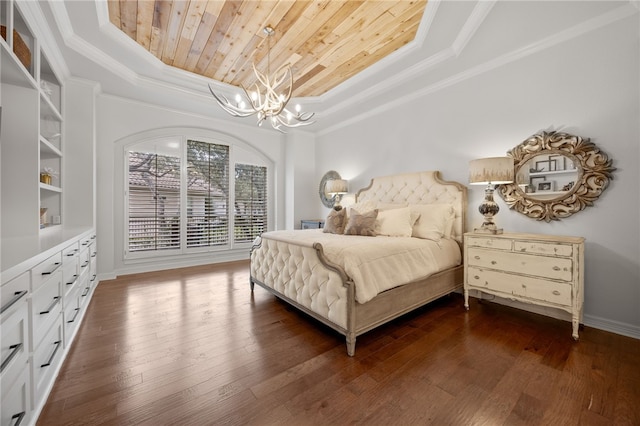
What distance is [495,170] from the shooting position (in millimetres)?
2529

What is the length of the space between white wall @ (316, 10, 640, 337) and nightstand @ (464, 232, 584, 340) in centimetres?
35

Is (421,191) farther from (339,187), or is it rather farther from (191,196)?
(191,196)

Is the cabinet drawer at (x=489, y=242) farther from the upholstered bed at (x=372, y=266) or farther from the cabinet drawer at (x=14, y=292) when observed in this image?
the cabinet drawer at (x=14, y=292)

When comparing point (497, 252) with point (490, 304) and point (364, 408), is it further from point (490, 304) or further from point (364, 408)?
point (364, 408)

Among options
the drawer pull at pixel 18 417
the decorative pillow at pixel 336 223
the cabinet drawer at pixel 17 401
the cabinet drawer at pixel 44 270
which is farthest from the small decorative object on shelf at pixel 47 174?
the decorative pillow at pixel 336 223

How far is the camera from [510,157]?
2.57 meters

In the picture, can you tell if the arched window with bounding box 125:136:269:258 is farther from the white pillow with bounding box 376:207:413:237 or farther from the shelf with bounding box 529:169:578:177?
the shelf with bounding box 529:169:578:177

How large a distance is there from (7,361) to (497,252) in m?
3.28

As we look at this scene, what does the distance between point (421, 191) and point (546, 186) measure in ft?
4.30

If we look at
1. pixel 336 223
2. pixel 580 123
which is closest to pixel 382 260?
pixel 336 223

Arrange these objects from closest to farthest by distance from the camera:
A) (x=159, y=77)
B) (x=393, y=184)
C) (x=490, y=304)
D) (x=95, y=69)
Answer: (x=490, y=304) < (x=95, y=69) < (x=159, y=77) < (x=393, y=184)

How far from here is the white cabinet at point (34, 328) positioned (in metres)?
1.00

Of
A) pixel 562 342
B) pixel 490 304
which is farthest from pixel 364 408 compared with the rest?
pixel 490 304

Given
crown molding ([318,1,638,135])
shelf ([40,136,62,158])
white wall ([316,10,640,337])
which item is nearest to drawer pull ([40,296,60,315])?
shelf ([40,136,62,158])
